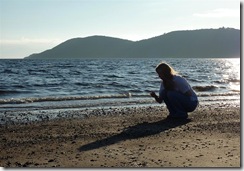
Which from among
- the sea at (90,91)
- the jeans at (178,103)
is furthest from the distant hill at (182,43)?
the sea at (90,91)

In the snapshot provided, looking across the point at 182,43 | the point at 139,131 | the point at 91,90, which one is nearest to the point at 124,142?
the point at 139,131

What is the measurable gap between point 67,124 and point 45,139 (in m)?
1.57

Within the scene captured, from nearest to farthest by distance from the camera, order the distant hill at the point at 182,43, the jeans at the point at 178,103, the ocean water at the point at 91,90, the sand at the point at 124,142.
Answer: the sand at the point at 124,142
the jeans at the point at 178,103
the distant hill at the point at 182,43
the ocean water at the point at 91,90

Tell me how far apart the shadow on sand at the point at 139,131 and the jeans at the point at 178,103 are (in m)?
0.23

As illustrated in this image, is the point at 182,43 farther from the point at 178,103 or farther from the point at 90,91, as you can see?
the point at 178,103

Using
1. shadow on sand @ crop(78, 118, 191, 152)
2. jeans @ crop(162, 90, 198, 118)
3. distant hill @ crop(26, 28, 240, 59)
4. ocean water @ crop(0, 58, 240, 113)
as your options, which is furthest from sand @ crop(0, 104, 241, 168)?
ocean water @ crop(0, 58, 240, 113)

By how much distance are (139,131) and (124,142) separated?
0.96 m

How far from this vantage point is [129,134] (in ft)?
21.3

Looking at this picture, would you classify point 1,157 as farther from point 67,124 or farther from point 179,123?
point 179,123

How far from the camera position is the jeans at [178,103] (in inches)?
316

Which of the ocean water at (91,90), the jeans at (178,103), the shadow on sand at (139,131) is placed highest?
the jeans at (178,103)

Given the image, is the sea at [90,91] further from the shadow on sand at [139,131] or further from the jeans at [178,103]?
the shadow on sand at [139,131]

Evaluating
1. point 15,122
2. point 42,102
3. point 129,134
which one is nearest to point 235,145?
point 129,134

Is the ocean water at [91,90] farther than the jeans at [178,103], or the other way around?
the ocean water at [91,90]
